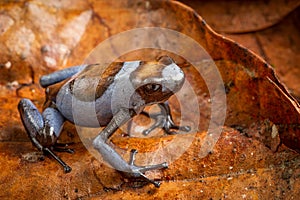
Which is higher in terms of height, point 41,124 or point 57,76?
point 57,76

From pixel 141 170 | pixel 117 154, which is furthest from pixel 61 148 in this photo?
pixel 141 170

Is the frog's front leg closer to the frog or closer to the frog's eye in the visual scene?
the frog

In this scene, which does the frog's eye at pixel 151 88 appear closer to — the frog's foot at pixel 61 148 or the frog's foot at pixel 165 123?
the frog's foot at pixel 165 123

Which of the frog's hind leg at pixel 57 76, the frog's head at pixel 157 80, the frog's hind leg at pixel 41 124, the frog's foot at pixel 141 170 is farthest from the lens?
the frog's hind leg at pixel 57 76

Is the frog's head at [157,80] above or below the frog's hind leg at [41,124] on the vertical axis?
above

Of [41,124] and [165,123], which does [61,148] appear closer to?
[41,124]

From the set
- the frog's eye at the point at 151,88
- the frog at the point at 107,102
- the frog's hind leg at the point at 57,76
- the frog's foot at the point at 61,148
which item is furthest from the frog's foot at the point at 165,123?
the frog's hind leg at the point at 57,76

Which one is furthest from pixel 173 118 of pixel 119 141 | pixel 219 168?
pixel 219 168

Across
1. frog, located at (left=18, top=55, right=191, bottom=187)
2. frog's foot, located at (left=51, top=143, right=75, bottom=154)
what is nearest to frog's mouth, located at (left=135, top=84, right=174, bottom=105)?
frog, located at (left=18, top=55, right=191, bottom=187)
